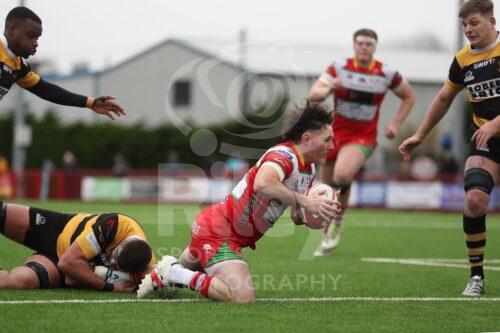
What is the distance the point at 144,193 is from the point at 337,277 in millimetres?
23830

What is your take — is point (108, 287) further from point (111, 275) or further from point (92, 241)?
point (92, 241)

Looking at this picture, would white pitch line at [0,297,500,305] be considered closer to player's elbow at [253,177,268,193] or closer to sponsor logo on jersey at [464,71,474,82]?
player's elbow at [253,177,268,193]

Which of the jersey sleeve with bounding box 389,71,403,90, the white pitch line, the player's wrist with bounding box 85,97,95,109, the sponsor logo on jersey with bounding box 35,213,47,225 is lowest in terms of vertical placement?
the white pitch line

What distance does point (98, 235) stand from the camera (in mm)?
7234

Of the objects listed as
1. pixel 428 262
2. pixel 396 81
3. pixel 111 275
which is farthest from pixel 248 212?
pixel 396 81

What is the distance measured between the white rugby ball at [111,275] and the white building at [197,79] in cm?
4110

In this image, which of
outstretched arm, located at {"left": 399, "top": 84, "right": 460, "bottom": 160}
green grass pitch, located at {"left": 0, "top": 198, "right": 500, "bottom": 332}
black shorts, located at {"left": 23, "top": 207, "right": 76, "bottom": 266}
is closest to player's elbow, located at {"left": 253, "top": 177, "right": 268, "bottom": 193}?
green grass pitch, located at {"left": 0, "top": 198, "right": 500, "bottom": 332}

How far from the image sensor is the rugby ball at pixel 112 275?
7406 mm

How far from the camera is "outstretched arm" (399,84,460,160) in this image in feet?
27.0

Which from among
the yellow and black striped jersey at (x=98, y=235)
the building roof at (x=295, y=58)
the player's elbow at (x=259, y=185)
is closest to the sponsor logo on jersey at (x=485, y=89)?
the player's elbow at (x=259, y=185)

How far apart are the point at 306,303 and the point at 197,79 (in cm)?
4945

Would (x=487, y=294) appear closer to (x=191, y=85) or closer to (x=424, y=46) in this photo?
(x=191, y=85)

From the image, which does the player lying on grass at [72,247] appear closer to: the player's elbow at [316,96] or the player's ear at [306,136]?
the player's ear at [306,136]

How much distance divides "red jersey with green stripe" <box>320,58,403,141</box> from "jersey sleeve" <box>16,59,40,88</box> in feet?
15.6
